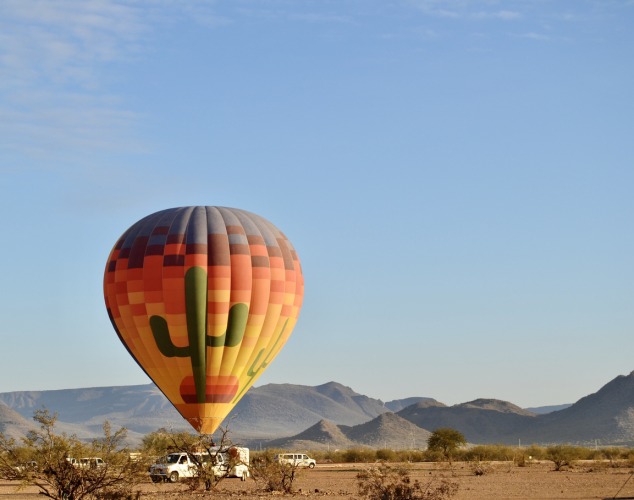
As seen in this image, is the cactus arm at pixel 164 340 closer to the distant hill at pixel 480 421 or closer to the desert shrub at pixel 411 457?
the desert shrub at pixel 411 457

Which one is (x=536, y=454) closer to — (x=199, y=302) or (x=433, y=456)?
(x=433, y=456)

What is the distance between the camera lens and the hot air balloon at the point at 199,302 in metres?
49.5

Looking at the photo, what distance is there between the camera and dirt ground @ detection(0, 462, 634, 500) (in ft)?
131

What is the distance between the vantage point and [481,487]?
46000 mm

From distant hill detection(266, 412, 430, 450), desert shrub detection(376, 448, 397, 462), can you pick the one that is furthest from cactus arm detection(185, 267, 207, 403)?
distant hill detection(266, 412, 430, 450)

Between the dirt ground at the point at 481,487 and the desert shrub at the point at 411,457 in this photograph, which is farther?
the desert shrub at the point at 411,457

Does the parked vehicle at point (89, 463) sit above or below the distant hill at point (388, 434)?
below

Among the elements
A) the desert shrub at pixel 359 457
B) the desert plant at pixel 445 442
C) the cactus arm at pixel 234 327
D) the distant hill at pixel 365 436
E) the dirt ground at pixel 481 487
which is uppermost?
the distant hill at pixel 365 436

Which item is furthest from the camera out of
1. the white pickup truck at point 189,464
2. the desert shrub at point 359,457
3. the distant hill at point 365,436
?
the distant hill at point 365,436

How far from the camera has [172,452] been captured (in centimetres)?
4888

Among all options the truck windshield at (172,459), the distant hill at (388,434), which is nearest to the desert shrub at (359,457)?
the truck windshield at (172,459)

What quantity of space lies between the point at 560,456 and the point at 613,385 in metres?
126

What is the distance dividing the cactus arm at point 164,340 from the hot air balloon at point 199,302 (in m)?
0.05

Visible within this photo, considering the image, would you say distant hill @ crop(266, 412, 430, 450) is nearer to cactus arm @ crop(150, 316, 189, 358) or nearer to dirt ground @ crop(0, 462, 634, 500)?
dirt ground @ crop(0, 462, 634, 500)
